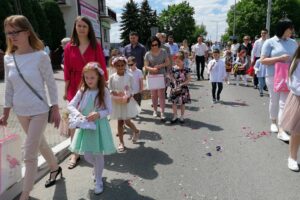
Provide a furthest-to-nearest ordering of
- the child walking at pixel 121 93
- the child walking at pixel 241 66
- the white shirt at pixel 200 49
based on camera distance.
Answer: the white shirt at pixel 200 49, the child walking at pixel 241 66, the child walking at pixel 121 93

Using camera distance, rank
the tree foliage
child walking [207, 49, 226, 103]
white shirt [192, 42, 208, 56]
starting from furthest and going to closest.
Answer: the tree foliage
white shirt [192, 42, 208, 56]
child walking [207, 49, 226, 103]

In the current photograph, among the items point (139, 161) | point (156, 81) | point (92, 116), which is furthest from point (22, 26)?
point (156, 81)

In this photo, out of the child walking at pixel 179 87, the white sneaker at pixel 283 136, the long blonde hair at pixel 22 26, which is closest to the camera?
the long blonde hair at pixel 22 26

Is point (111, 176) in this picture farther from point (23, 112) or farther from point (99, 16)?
point (99, 16)

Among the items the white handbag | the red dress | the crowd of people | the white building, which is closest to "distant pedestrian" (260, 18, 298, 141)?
the crowd of people

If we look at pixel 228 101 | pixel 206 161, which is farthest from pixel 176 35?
pixel 206 161

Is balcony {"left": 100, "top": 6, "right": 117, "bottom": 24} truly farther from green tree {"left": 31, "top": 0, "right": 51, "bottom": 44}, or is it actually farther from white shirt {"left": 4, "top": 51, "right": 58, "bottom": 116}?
white shirt {"left": 4, "top": 51, "right": 58, "bottom": 116}

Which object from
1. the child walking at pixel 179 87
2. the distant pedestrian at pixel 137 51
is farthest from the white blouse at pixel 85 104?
the distant pedestrian at pixel 137 51

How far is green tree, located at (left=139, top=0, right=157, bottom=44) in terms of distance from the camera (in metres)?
63.8

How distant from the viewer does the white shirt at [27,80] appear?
3.69 meters

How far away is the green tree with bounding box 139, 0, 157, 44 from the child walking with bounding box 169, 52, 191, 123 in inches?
2212

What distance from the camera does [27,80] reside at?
369 cm

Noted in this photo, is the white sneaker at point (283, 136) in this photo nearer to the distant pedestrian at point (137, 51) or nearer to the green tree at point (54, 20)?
the distant pedestrian at point (137, 51)

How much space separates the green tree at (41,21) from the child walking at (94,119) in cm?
2115
